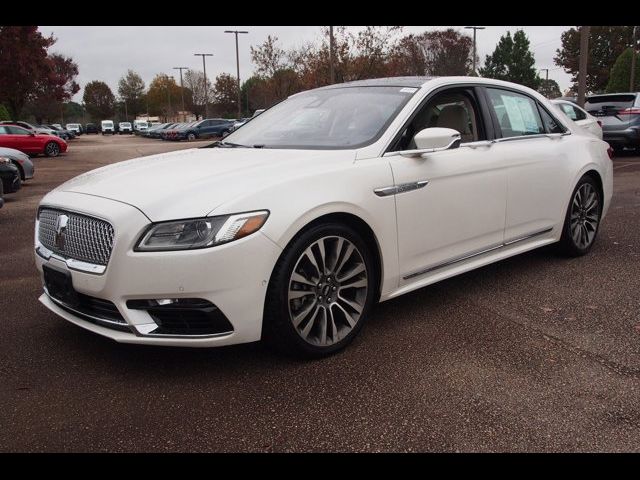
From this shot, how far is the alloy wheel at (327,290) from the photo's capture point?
2.97 m

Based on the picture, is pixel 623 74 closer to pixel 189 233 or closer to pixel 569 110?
pixel 569 110

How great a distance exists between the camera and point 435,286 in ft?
14.5

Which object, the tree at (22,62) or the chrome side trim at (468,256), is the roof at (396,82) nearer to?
the chrome side trim at (468,256)

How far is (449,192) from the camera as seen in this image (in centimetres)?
365

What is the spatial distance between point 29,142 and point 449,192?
23.5m

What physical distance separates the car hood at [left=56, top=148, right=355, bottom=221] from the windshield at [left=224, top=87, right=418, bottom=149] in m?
0.22

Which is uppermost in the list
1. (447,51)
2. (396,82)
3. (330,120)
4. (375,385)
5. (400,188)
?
(447,51)

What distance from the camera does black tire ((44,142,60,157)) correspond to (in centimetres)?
2405

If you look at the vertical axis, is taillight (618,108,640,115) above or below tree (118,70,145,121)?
below

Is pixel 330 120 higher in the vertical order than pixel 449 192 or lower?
higher

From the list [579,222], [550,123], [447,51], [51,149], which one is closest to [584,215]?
[579,222]

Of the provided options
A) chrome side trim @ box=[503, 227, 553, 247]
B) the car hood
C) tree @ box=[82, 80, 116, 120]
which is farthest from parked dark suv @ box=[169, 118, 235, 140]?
tree @ box=[82, 80, 116, 120]

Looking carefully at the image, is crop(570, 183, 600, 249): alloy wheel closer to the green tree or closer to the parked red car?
the parked red car
